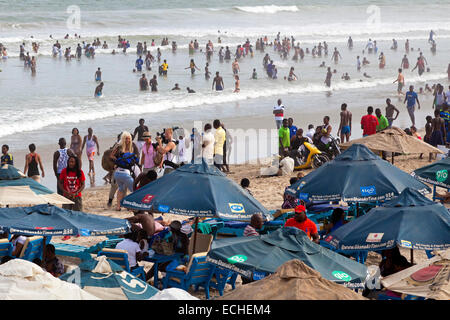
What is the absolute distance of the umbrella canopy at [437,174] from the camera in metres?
9.63

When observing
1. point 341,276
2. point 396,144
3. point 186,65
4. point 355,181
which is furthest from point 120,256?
point 186,65

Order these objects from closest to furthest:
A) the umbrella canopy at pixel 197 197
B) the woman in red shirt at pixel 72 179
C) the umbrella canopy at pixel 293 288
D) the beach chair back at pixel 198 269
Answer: the umbrella canopy at pixel 293 288, the beach chair back at pixel 198 269, the umbrella canopy at pixel 197 197, the woman in red shirt at pixel 72 179

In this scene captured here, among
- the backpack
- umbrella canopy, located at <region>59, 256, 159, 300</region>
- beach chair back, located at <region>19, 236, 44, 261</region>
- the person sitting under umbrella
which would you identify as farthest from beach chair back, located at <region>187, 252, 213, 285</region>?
the backpack

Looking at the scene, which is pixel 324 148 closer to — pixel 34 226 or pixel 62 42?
pixel 34 226

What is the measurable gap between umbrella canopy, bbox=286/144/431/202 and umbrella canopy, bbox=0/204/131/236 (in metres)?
2.49

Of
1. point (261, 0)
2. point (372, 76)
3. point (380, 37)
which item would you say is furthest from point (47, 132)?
point (261, 0)

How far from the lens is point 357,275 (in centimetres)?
634

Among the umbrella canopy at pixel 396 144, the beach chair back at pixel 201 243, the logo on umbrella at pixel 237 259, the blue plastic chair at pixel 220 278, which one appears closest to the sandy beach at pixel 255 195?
the beach chair back at pixel 201 243

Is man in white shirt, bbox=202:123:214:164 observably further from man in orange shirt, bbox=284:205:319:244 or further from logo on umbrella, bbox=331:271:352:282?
logo on umbrella, bbox=331:271:352:282

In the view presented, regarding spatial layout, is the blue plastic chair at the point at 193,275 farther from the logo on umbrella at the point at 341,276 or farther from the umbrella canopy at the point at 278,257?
the logo on umbrella at the point at 341,276

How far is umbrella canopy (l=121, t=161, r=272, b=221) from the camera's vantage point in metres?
8.06

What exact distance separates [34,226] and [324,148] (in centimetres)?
869

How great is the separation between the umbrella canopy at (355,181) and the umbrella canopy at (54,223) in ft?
8.18

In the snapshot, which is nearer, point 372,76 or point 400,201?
point 400,201
